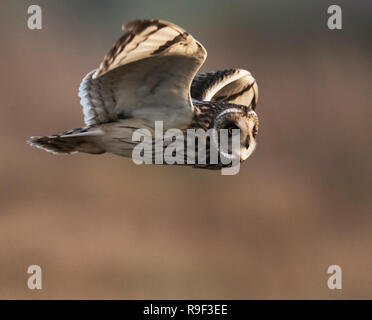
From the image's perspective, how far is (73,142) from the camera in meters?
2.36

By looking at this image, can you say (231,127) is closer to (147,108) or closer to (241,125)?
(241,125)

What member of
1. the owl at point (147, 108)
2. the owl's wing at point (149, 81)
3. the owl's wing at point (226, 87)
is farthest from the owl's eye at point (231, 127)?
the owl's wing at point (226, 87)

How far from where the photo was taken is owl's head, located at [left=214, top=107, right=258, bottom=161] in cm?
225

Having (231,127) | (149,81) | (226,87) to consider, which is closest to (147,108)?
(149,81)

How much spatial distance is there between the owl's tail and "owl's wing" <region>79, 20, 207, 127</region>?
0.17ft

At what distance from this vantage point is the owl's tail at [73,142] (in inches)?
89.2

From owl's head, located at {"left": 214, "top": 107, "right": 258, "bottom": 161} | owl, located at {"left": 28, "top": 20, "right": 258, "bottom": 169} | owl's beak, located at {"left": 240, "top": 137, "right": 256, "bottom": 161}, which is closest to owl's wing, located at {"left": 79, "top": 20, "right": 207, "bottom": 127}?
owl, located at {"left": 28, "top": 20, "right": 258, "bottom": 169}

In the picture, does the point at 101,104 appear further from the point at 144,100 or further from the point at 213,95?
the point at 213,95

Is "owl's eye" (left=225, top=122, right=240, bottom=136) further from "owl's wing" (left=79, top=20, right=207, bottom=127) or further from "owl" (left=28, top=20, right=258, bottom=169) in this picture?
"owl's wing" (left=79, top=20, right=207, bottom=127)

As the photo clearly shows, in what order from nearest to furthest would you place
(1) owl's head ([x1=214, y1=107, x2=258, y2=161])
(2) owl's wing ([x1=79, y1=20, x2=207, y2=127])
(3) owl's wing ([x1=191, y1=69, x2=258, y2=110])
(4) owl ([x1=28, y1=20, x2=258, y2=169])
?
1. (2) owl's wing ([x1=79, y1=20, x2=207, y2=127])
2. (4) owl ([x1=28, y1=20, x2=258, y2=169])
3. (1) owl's head ([x1=214, y1=107, x2=258, y2=161])
4. (3) owl's wing ([x1=191, y1=69, x2=258, y2=110])

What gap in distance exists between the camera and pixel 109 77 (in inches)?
83.1

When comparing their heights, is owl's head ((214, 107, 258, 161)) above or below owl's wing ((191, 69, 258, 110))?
below

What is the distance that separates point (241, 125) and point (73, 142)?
0.65 m

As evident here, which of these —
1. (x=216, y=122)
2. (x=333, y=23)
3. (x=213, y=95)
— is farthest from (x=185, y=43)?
(x=333, y=23)
